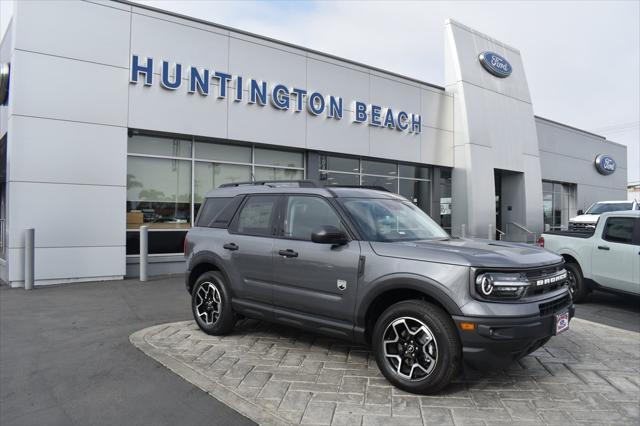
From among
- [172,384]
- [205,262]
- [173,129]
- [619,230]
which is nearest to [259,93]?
[173,129]

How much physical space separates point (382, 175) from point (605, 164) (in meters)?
19.3

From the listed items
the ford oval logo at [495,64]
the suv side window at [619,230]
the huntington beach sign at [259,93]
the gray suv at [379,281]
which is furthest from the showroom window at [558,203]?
the gray suv at [379,281]

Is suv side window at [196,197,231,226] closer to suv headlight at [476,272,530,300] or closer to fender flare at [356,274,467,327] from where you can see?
fender flare at [356,274,467,327]

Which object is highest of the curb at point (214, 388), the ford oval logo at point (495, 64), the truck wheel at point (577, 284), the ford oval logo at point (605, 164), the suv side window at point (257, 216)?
the ford oval logo at point (495, 64)

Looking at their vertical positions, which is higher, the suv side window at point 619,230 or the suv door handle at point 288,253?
the suv side window at point 619,230

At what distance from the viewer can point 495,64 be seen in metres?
19.0

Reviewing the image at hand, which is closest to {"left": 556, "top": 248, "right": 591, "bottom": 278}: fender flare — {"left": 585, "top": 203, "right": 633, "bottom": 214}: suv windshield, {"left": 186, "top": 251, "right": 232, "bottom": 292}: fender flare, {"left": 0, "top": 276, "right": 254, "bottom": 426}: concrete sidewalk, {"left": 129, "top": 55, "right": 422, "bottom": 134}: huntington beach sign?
{"left": 186, "top": 251, "right": 232, "bottom": 292}: fender flare

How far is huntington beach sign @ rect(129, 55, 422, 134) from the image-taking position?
10.8 m

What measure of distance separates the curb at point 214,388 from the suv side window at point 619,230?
22.8ft

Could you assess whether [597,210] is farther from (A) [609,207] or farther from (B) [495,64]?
(B) [495,64]

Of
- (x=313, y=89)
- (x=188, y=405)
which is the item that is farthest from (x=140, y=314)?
(x=313, y=89)

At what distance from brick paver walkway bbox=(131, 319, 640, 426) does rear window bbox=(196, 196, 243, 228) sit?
1426 mm

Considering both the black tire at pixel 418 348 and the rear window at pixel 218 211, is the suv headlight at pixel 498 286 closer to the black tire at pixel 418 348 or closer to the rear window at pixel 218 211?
the black tire at pixel 418 348

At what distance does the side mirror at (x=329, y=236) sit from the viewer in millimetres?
4141
